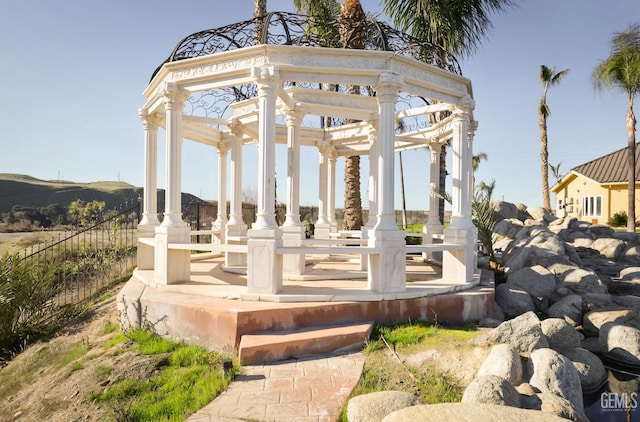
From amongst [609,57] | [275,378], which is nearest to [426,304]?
[275,378]

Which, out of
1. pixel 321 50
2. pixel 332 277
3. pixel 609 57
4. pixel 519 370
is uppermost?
pixel 609 57

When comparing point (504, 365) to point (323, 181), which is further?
point (323, 181)

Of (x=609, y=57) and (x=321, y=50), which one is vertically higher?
(x=609, y=57)

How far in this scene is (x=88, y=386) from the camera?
4812 mm

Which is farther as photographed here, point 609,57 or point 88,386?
point 609,57

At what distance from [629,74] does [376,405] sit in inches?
944

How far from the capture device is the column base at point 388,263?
6375 mm

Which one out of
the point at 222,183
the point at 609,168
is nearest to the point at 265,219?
the point at 222,183

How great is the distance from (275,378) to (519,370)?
287 cm

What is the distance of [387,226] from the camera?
6.49 meters

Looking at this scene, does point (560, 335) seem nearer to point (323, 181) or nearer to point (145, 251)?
point (323, 181)

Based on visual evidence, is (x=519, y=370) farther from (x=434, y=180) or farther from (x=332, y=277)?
(x=434, y=180)

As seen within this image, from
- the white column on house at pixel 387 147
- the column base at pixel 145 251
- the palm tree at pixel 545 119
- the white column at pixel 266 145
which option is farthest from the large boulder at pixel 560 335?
the palm tree at pixel 545 119

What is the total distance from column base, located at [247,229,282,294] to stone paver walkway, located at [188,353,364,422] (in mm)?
1379
